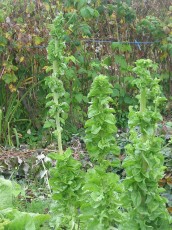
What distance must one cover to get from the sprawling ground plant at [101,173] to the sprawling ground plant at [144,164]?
0.25 ft

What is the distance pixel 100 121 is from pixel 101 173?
22 centimetres

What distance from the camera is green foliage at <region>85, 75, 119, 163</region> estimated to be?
2.20 m

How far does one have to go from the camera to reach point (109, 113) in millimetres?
2242

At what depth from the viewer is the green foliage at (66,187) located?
2.40 metres

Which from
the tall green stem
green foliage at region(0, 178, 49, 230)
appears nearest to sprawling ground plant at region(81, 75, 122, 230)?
the tall green stem

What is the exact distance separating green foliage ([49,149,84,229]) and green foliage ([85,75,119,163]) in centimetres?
18

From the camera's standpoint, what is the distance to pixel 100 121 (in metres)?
2.20

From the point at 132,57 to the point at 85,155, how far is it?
2.45 metres

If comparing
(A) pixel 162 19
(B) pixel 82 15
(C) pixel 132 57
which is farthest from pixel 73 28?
(A) pixel 162 19

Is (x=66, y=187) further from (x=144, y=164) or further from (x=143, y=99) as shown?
(x=143, y=99)

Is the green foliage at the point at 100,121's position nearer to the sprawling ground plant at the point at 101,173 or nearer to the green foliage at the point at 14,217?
the sprawling ground plant at the point at 101,173

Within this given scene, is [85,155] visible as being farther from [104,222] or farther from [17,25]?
[104,222]

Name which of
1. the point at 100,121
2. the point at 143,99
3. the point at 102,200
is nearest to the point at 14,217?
the point at 102,200

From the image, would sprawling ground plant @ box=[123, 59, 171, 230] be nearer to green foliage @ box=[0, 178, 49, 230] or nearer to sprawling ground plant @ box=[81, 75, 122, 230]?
sprawling ground plant @ box=[81, 75, 122, 230]
